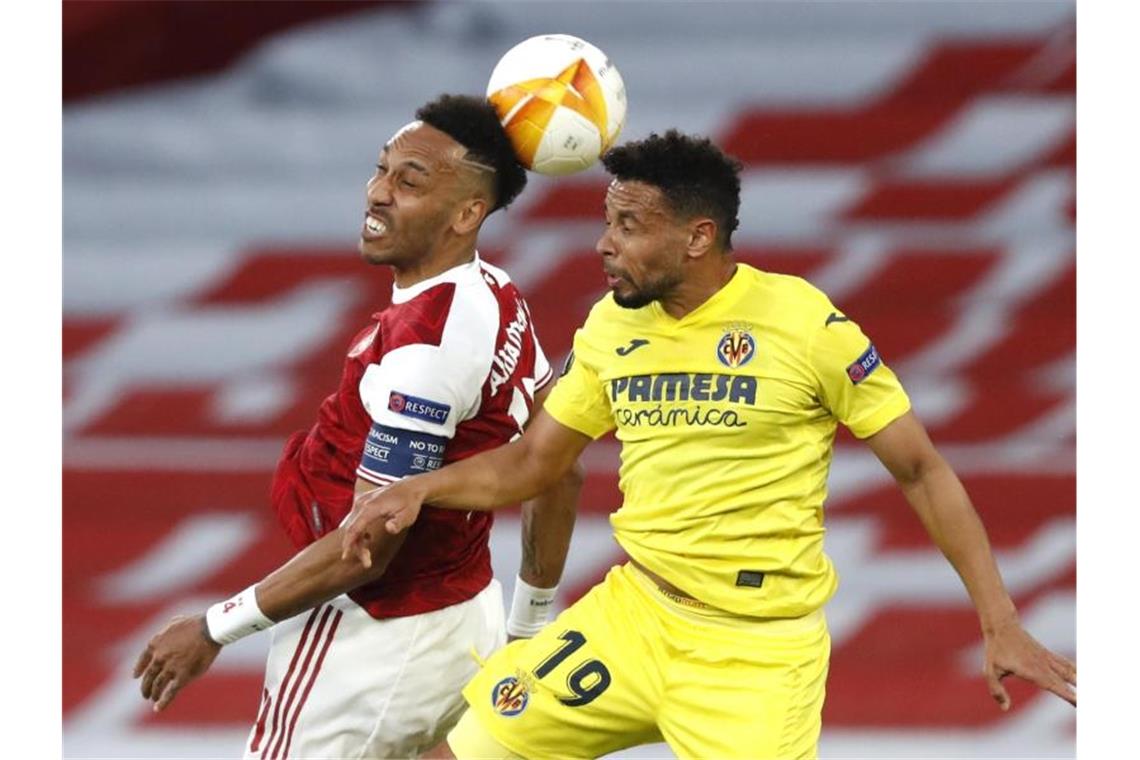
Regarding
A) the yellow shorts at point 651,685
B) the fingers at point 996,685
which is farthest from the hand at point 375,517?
the fingers at point 996,685

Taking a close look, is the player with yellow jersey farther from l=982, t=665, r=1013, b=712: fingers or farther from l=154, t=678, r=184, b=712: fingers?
l=154, t=678, r=184, b=712: fingers

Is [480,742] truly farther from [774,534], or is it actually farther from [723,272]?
[723,272]

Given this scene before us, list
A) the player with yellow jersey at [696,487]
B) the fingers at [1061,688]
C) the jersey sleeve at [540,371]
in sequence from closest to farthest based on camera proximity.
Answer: the fingers at [1061,688] < the player with yellow jersey at [696,487] < the jersey sleeve at [540,371]

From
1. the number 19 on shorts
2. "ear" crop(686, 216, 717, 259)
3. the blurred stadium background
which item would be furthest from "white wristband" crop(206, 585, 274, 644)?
the blurred stadium background

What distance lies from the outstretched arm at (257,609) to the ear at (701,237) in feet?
2.74

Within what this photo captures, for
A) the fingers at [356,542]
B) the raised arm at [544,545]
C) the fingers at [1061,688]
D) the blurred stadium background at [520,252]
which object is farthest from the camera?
the blurred stadium background at [520,252]

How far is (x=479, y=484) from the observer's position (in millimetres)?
3734

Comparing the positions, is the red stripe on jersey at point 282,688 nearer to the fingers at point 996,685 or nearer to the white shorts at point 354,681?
the white shorts at point 354,681

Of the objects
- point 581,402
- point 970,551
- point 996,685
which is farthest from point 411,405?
point 996,685

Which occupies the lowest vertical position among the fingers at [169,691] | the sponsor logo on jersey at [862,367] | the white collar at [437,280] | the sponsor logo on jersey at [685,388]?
the fingers at [169,691]

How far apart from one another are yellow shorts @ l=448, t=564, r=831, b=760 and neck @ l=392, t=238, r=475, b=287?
784mm

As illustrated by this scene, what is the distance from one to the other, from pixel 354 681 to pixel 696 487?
0.84 m

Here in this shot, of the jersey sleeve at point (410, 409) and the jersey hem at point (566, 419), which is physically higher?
the jersey sleeve at point (410, 409)

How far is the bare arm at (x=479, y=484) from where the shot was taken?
3559mm
